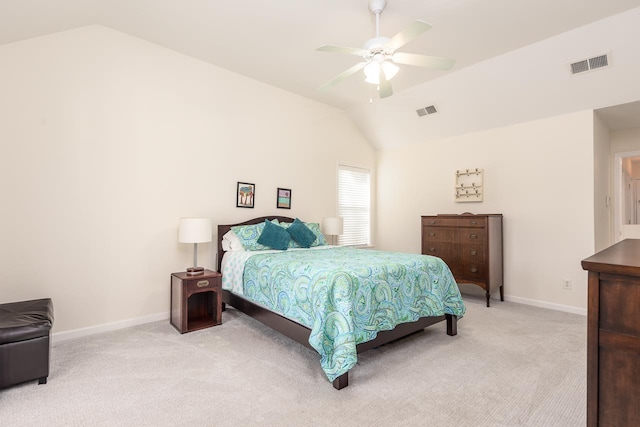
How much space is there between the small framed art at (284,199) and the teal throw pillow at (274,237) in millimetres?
748

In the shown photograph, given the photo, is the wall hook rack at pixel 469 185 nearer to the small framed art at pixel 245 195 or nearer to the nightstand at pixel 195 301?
the small framed art at pixel 245 195

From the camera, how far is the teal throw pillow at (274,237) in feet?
12.8

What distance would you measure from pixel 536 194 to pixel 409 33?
318 centimetres

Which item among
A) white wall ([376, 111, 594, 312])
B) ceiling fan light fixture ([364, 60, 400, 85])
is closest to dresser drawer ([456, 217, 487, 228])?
white wall ([376, 111, 594, 312])

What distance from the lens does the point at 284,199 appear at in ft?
15.7

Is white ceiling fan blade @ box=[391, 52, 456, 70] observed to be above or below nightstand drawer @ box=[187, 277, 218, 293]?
above

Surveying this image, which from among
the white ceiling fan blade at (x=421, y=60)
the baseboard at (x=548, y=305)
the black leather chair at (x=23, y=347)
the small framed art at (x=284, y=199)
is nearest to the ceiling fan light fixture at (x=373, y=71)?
the white ceiling fan blade at (x=421, y=60)

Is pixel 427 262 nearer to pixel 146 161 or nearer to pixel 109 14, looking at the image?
pixel 146 161

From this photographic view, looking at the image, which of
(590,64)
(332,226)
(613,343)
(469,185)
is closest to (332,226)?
(332,226)

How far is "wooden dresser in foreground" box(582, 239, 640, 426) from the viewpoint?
1.01 meters

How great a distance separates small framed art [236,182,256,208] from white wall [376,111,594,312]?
3.04 m

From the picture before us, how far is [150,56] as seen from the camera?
11.6 ft

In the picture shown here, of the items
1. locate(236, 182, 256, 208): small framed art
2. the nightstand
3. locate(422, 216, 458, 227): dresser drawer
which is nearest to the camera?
the nightstand

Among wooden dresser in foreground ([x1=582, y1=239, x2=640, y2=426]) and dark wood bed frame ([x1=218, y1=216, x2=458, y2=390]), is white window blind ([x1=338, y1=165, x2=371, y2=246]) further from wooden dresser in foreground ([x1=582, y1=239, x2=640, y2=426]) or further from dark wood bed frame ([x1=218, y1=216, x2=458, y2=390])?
wooden dresser in foreground ([x1=582, y1=239, x2=640, y2=426])
